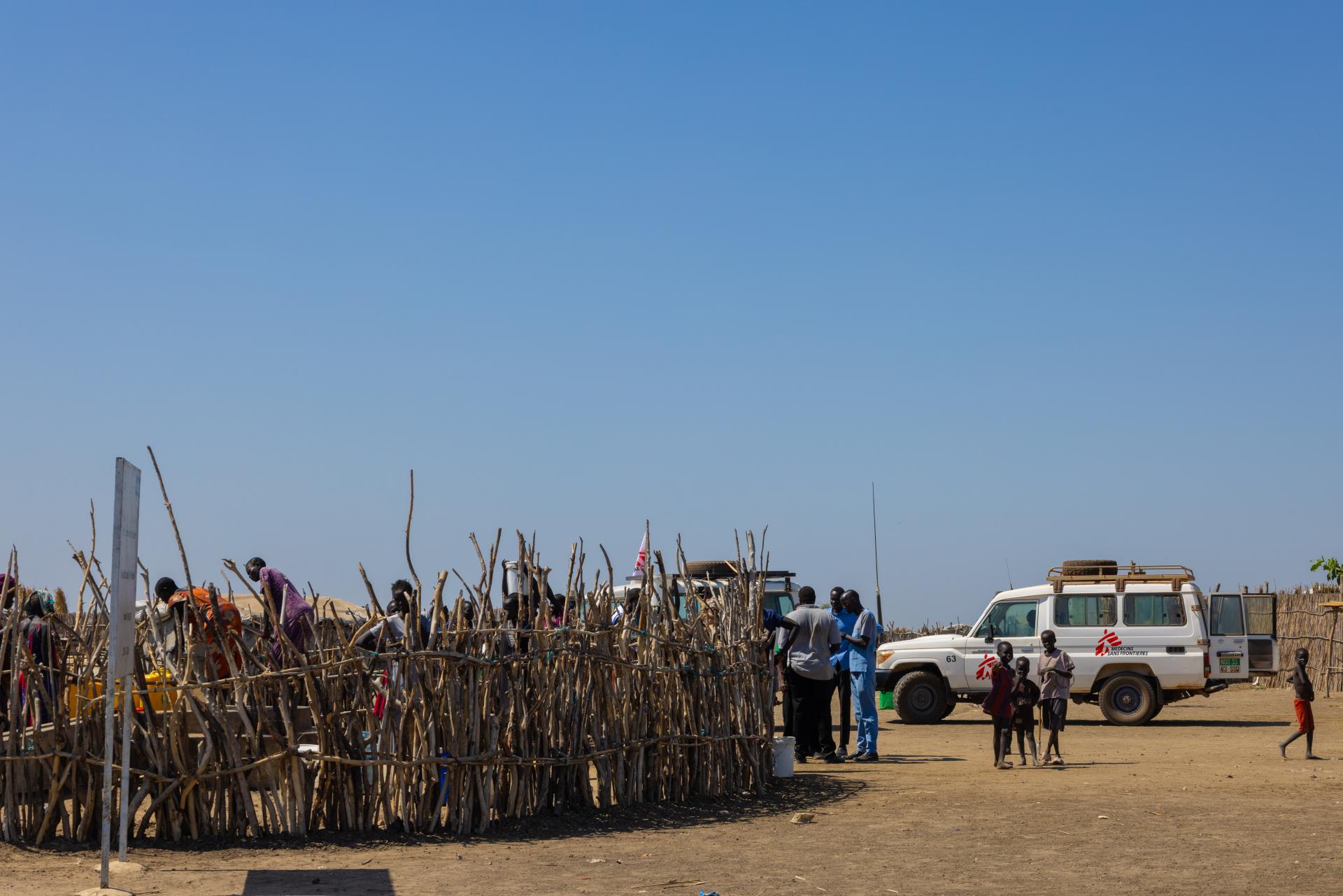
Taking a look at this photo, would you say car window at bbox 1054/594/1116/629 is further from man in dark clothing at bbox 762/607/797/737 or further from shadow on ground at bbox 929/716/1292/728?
man in dark clothing at bbox 762/607/797/737

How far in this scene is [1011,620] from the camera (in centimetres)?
1844

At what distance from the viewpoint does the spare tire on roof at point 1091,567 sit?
1870 centimetres

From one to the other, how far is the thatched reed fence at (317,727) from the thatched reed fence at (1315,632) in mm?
19365

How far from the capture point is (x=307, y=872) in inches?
→ 290

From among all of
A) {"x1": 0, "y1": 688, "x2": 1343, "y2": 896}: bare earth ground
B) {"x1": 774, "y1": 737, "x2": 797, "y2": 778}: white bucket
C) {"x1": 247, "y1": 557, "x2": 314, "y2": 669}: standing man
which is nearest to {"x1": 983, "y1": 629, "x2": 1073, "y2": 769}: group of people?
{"x1": 0, "y1": 688, "x2": 1343, "y2": 896}: bare earth ground

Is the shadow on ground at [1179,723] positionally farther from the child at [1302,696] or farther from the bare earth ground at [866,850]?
the bare earth ground at [866,850]

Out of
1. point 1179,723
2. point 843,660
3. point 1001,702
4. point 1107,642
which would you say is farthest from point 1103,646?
point 1001,702

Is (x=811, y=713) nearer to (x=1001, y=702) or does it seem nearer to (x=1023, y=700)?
(x=1001, y=702)

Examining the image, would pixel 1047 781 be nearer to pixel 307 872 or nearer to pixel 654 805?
pixel 654 805

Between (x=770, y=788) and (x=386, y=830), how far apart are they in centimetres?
360

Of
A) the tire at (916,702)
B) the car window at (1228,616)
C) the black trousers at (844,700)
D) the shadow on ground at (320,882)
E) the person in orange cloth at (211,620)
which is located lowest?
the tire at (916,702)

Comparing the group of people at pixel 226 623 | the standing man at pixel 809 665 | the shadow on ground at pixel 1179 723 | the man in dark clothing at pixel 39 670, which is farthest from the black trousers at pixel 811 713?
the man in dark clothing at pixel 39 670

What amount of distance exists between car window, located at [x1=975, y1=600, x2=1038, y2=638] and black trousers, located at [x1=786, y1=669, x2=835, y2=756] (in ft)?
18.9

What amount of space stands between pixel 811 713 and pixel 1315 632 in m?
16.6
